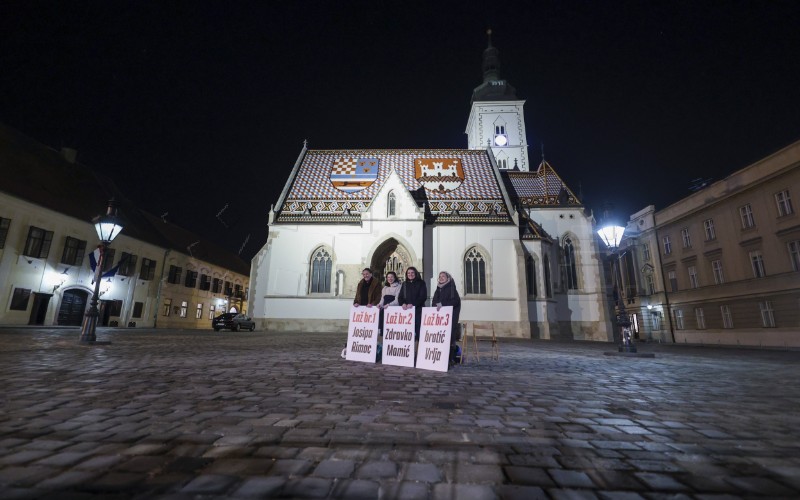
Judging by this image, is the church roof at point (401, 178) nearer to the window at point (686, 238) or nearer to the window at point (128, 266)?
the window at point (128, 266)

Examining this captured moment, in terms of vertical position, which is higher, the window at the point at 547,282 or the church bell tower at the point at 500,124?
the church bell tower at the point at 500,124

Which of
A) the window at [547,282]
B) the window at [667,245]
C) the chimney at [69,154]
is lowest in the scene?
the window at [547,282]

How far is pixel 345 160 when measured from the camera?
28.2 meters

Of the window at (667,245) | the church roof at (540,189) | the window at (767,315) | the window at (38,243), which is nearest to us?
the window at (767,315)

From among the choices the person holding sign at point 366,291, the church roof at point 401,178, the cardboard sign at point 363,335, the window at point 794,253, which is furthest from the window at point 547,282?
the cardboard sign at point 363,335

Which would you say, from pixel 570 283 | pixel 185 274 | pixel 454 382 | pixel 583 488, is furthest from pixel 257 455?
pixel 185 274

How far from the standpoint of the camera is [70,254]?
23.5 meters

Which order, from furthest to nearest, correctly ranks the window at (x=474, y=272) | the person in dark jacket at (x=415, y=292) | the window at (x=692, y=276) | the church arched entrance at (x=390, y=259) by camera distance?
the window at (x=692, y=276) < the church arched entrance at (x=390, y=259) < the window at (x=474, y=272) < the person in dark jacket at (x=415, y=292)

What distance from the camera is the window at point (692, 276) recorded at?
88.5 ft

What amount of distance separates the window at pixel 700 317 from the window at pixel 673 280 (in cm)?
256

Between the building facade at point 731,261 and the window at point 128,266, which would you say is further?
the window at point 128,266

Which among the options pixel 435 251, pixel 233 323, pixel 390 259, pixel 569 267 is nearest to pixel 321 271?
pixel 390 259

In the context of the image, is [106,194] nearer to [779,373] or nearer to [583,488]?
[583,488]

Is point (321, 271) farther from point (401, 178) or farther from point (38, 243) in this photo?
point (38, 243)
